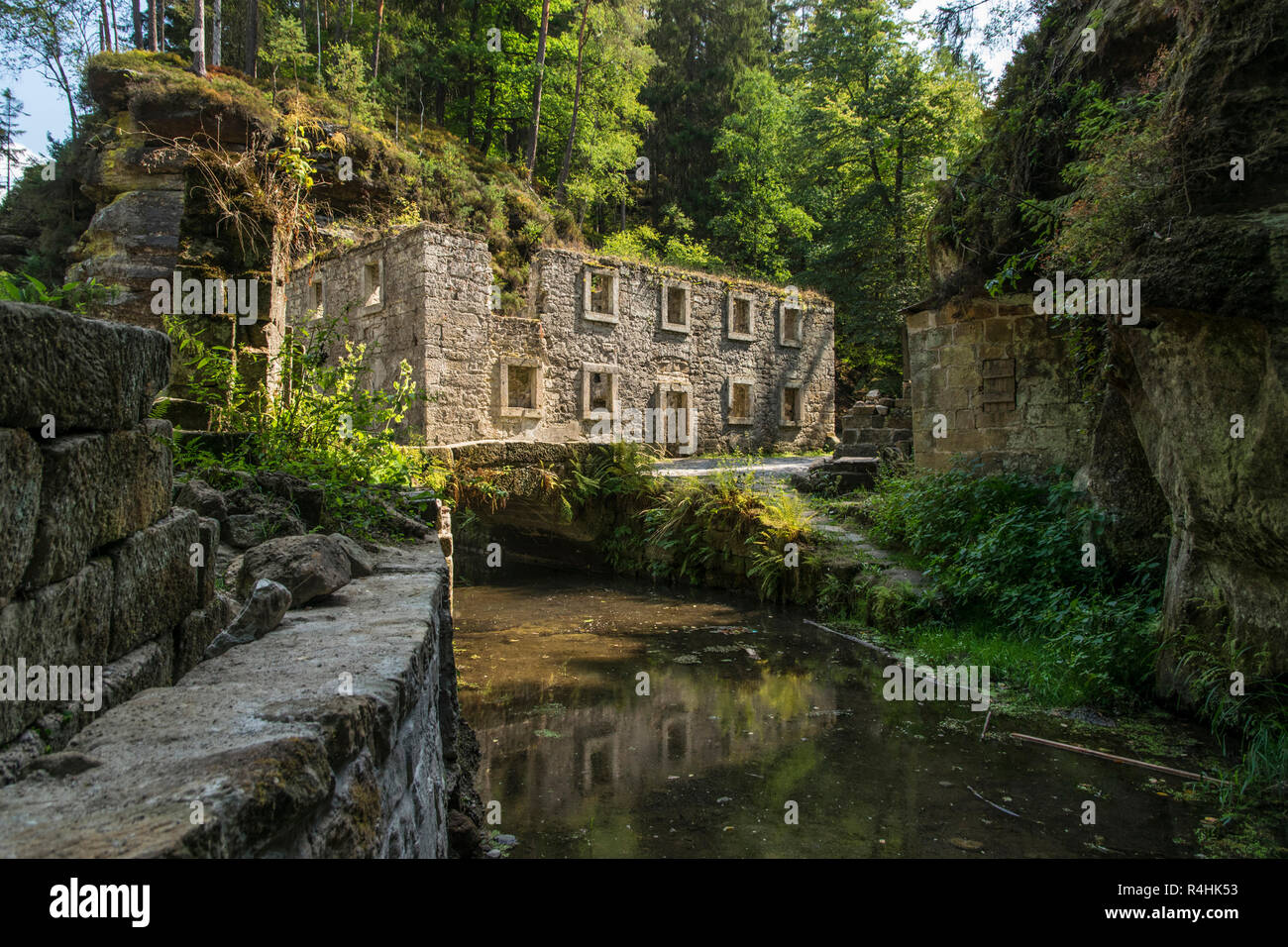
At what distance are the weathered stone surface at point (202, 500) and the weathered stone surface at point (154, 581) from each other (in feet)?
4.66

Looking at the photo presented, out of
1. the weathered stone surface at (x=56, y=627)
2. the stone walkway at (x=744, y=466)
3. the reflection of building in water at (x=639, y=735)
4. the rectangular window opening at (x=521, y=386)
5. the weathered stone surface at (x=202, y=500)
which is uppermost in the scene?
the rectangular window opening at (x=521, y=386)

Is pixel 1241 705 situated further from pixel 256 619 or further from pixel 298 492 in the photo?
pixel 298 492

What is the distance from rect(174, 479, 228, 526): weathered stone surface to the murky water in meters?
1.97

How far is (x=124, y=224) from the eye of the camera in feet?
55.3

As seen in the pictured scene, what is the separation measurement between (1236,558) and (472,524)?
10810 mm

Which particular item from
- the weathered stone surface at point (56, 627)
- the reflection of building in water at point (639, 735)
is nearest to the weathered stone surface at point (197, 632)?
the weathered stone surface at point (56, 627)

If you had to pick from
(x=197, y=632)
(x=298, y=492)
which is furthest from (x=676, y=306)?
(x=197, y=632)

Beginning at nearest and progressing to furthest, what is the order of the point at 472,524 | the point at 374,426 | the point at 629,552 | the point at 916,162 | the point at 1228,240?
1. the point at 1228,240
2. the point at 374,426
3. the point at 629,552
4. the point at 472,524
5. the point at 916,162

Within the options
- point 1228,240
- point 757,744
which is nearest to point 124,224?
point 757,744

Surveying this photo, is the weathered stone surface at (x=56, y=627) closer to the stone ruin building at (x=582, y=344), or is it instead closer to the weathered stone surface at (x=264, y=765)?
the weathered stone surface at (x=264, y=765)

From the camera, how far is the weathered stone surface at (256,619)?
2.56 metres

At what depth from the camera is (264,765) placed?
5.05 feet

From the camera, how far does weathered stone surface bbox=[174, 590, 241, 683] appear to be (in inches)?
97.7
